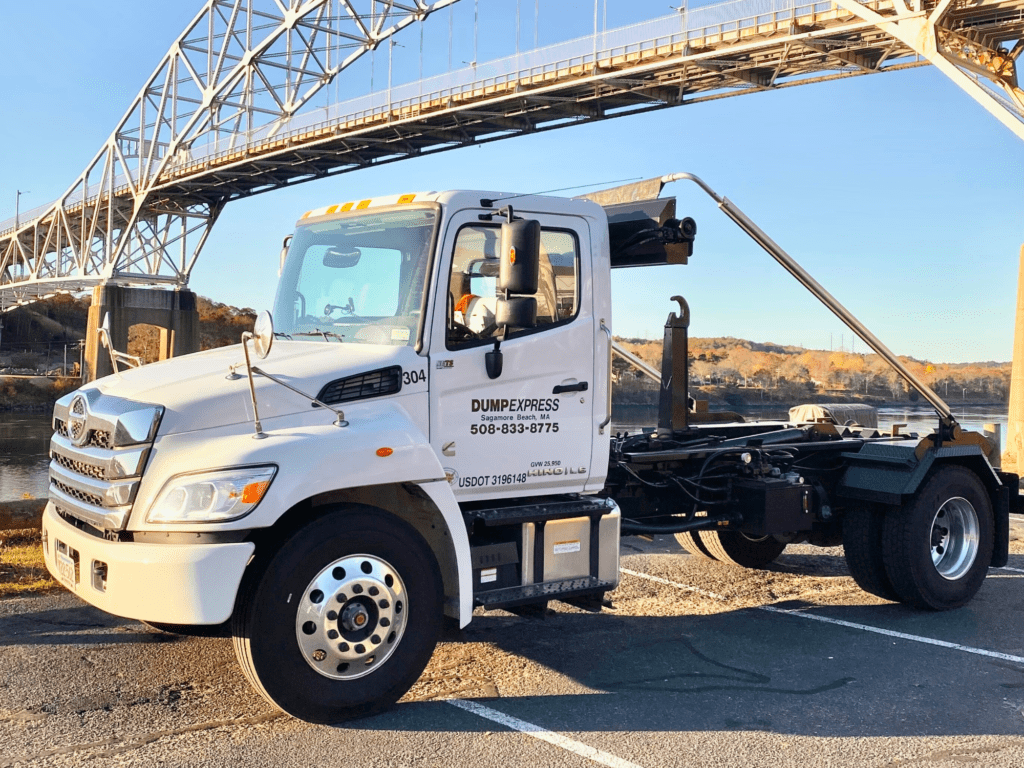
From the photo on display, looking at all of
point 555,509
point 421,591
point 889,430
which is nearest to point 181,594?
point 421,591

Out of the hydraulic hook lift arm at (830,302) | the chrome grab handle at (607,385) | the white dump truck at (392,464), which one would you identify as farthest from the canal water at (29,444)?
the chrome grab handle at (607,385)

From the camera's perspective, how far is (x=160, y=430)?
15.7 ft

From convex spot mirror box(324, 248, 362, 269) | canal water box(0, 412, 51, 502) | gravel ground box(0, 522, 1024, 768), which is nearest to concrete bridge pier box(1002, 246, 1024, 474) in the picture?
gravel ground box(0, 522, 1024, 768)

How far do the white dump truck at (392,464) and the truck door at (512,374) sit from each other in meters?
0.01

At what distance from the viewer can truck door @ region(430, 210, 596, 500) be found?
562 cm

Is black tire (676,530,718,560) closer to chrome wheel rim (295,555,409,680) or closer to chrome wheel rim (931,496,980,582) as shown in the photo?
chrome wheel rim (931,496,980,582)

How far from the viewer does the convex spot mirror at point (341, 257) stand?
5.96 metres

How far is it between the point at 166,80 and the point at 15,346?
161 ft

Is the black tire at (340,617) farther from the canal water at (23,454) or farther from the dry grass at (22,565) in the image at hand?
the canal water at (23,454)

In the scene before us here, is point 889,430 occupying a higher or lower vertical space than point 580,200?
Answer: lower

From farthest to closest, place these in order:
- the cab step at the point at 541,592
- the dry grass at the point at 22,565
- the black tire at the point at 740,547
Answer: the black tire at the point at 740,547 < the dry grass at the point at 22,565 < the cab step at the point at 541,592

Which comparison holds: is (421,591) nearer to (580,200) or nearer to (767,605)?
(580,200)

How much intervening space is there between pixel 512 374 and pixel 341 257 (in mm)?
1305

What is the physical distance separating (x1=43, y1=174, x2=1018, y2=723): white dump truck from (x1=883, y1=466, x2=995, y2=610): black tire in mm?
25
